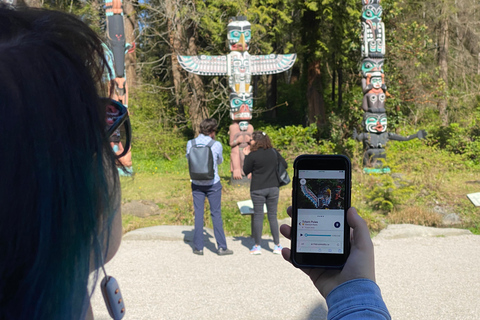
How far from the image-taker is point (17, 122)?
2.02 feet

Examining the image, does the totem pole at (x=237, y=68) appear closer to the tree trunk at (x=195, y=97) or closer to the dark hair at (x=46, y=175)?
the tree trunk at (x=195, y=97)

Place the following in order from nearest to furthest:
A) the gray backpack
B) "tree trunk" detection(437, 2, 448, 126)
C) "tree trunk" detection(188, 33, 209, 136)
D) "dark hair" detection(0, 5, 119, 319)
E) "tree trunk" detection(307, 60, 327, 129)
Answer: "dark hair" detection(0, 5, 119, 319), the gray backpack, "tree trunk" detection(188, 33, 209, 136), "tree trunk" detection(307, 60, 327, 129), "tree trunk" detection(437, 2, 448, 126)

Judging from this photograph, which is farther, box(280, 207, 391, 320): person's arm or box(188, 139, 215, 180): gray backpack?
box(188, 139, 215, 180): gray backpack

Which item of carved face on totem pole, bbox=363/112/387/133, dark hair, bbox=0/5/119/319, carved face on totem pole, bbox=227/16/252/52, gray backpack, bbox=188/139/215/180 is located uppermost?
carved face on totem pole, bbox=227/16/252/52

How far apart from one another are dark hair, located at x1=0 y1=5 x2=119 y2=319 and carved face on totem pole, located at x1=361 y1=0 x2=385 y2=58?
11424 millimetres

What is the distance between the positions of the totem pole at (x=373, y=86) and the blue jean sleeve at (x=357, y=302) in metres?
10.3

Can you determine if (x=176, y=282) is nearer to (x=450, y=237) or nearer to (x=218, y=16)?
(x=450, y=237)

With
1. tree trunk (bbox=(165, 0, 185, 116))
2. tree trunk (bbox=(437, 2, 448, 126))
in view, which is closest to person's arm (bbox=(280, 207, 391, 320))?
tree trunk (bbox=(165, 0, 185, 116))

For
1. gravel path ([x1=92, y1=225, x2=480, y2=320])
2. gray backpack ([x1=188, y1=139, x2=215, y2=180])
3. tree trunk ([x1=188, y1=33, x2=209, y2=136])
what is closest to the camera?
gravel path ([x1=92, y1=225, x2=480, y2=320])

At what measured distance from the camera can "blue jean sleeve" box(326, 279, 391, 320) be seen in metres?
0.89

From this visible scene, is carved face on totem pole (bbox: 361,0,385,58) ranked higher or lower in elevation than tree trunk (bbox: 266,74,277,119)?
higher

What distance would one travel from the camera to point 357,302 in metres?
0.93

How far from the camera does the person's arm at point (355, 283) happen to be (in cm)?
91

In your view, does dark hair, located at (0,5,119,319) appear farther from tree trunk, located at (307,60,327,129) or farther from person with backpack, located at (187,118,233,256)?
tree trunk, located at (307,60,327,129)
